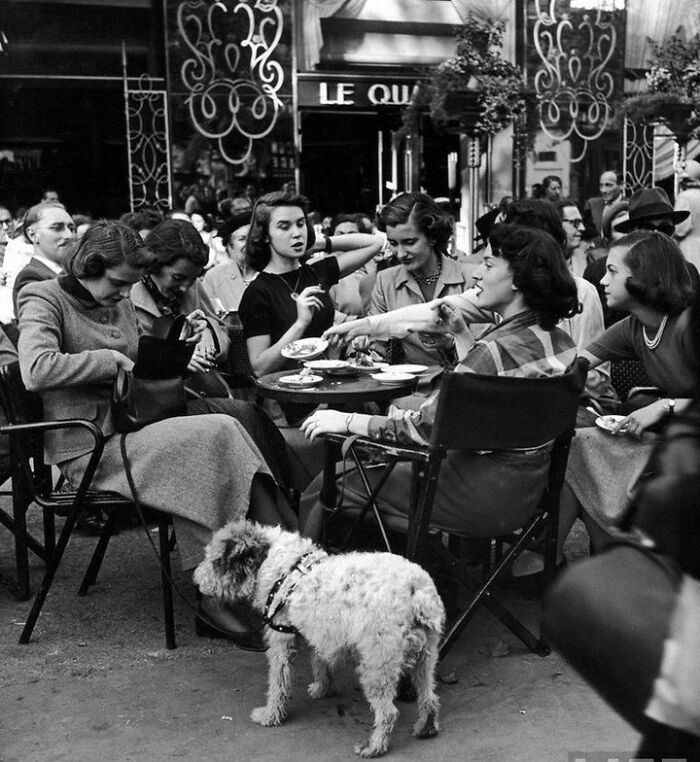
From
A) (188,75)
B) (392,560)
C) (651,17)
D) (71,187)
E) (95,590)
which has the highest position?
(651,17)

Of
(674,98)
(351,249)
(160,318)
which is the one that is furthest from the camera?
(674,98)

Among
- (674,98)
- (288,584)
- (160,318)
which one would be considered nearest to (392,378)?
(288,584)

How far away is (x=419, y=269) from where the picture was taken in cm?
570

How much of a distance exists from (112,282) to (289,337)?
1.03 m

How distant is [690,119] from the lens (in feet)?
37.5

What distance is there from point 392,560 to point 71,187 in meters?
10.2

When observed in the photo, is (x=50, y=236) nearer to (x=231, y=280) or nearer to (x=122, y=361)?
(x=231, y=280)

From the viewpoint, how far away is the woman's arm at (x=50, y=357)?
4.17 m

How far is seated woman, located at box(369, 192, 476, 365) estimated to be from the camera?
5.47 meters

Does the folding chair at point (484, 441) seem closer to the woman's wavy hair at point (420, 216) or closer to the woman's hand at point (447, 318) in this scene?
the woman's hand at point (447, 318)

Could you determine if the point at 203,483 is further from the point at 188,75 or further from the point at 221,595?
the point at 188,75

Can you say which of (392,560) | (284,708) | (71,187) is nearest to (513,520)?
(392,560)

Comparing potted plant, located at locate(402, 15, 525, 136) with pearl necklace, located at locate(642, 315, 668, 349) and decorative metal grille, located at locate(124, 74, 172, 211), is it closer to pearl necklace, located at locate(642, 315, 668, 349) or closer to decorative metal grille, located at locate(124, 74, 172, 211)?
decorative metal grille, located at locate(124, 74, 172, 211)

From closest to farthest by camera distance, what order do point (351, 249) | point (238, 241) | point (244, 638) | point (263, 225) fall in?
point (244, 638)
point (263, 225)
point (351, 249)
point (238, 241)
